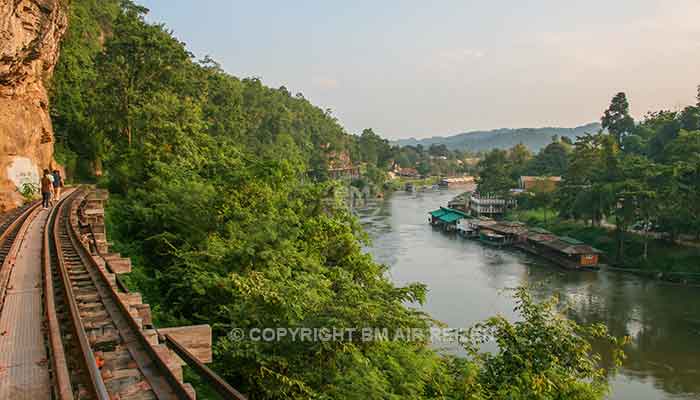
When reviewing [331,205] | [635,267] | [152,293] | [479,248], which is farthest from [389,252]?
[152,293]

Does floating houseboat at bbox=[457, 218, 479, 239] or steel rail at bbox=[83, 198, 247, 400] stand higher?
steel rail at bbox=[83, 198, 247, 400]

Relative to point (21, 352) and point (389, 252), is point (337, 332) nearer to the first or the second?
point (21, 352)

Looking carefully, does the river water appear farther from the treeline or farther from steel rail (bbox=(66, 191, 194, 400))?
steel rail (bbox=(66, 191, 194, 400))

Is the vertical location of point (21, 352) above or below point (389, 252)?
above

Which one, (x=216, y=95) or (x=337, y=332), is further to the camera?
(x=216, y=95)

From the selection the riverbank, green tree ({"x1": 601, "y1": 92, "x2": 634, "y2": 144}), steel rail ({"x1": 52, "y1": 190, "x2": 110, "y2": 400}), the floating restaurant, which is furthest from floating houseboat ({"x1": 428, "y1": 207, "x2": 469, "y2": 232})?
steel rail ({"x1": 52, "y1": 190, "x2": 110, "y2": 400})

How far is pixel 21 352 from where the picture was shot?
5.27 meters

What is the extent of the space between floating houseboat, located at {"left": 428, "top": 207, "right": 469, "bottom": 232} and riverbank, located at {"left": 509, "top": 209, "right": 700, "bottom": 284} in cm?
1281

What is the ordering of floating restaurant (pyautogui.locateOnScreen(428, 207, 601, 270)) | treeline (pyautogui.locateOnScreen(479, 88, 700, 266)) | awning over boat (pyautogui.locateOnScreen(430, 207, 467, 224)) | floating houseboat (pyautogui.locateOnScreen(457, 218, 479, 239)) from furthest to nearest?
1. awning over boat (pyautogui.locateOnScreen(430, 207, 467, 224))
2. floating houseboat (pyautogui.locateOnScreen(457, 218, 479, 239))
3. floating restaurant (pyautogui.locateOnScreen(428, 207, 601, 270))
4. treeline (pyautogui.locateOnScreen(479, 88, 700, 266))

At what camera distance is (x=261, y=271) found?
11.4m

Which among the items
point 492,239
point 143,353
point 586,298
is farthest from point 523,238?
point 143,353

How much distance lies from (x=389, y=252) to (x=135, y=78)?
24.0 meters

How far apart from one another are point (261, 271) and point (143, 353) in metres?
6.33

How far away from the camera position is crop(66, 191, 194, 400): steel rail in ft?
14.0
